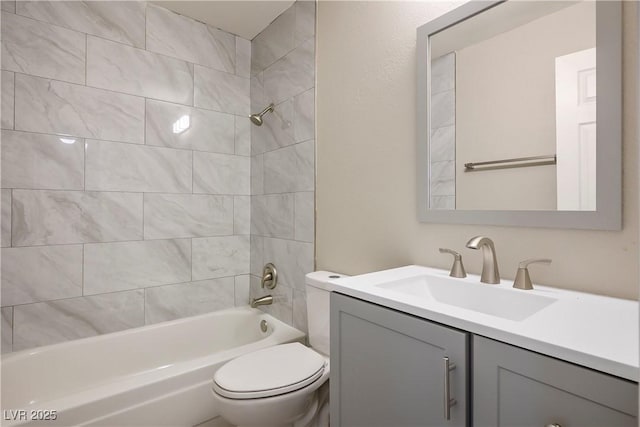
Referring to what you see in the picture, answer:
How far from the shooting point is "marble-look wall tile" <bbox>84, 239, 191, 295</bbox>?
1.87 metres

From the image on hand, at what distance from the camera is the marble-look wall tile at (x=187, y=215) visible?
6.75 feet

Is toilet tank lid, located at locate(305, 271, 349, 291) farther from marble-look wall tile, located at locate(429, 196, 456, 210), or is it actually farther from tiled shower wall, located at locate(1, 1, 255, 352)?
marble-look wall tile, located at locate(429, 196, 456, 210)

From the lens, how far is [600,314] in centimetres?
74

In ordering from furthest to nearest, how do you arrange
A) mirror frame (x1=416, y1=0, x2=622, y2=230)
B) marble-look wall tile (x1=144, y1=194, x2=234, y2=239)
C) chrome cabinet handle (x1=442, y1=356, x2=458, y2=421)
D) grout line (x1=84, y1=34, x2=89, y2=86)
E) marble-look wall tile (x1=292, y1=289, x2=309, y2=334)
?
1. marble-look wall tile (x1=144, y1=194, x2=234, y2=239)
2. marble-look wall tile (x1=292, y1=289, x2=309, y2=334)
3. grout line (x1=84, y1=34, x2=89, y2=86)
4. mirror frame (x1=416, y1=0, x2=622, y2=230)
5. chrome cabinet handle (x1=442, y1=356, x2=458, y2=421)

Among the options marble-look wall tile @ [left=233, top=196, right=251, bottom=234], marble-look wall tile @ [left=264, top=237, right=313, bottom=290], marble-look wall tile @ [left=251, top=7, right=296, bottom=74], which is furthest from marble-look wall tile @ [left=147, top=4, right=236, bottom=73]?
marble-look wall tile @ [left=264, top=237, right=313, bottom=290]

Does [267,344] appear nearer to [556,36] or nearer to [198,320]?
[198,320]

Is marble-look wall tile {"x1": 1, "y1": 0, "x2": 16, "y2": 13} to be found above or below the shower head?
above

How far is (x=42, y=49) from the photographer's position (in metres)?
1.73

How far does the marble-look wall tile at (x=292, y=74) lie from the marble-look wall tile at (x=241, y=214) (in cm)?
75

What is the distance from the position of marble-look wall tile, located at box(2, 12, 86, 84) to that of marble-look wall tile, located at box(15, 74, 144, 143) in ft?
0.18

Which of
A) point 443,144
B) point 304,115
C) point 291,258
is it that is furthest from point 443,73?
point 291,258

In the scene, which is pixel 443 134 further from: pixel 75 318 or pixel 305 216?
pixel 75 318

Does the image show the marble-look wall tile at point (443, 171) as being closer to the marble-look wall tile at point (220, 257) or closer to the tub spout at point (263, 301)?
the tub spout at point (263, 301)

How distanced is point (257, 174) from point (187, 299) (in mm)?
974
